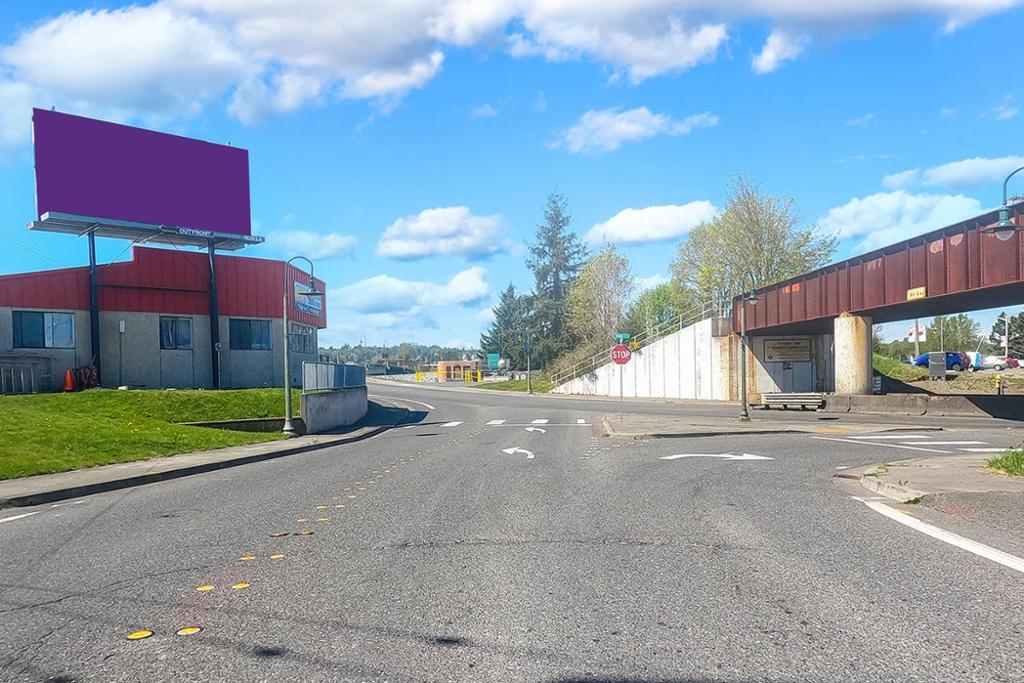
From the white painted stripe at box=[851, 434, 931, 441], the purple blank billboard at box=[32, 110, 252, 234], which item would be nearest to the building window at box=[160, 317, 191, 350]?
the purple blank billboard at box=[32, 110, 252, 234]

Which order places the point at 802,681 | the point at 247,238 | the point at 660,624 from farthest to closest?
the point at 247,238 < the point at 660,624 < the point at 802,681

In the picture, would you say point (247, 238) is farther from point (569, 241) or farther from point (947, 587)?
point (569, 241)

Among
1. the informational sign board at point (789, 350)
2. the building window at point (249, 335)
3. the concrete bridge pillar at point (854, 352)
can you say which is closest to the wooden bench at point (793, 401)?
the concrete bridge pillar at point (854, 352)

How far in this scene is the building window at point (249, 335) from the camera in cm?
4431

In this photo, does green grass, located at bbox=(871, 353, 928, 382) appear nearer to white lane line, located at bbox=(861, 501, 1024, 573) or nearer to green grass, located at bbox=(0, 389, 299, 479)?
green grass, located at bbox=(0, 389, 299, 479)

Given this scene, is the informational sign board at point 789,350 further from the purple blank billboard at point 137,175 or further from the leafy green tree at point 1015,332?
the leafy green tree at point 1015,332

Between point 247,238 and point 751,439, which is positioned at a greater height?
point 247,238

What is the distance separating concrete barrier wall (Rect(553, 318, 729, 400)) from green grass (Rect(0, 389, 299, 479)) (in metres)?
27.7

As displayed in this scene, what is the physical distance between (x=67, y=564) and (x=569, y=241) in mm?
91285

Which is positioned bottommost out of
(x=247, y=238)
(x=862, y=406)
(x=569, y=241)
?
(x=862, y=406)

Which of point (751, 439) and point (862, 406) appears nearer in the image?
point (751, 439)

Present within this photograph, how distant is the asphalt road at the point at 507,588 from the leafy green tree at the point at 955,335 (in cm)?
12174

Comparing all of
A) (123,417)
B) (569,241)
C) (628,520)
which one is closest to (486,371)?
(569,241)

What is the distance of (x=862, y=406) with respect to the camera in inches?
1483
